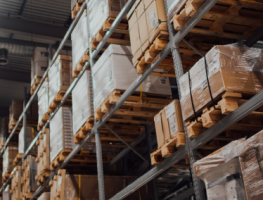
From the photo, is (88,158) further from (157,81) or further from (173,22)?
(173,22)

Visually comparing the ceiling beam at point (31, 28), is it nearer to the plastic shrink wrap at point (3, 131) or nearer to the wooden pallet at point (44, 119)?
the wooden pallet at point (44, 119)

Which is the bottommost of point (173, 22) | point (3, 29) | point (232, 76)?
point (232, 76)

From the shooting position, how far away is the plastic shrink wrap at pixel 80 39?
797 cm

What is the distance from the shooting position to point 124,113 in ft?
21.9

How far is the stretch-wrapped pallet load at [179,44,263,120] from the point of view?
4.05 m

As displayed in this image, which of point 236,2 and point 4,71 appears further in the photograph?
point 4,71

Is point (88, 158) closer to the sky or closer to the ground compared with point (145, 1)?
closer to the ground

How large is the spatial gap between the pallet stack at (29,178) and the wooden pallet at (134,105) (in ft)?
17.1

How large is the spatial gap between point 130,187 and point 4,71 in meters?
11.1

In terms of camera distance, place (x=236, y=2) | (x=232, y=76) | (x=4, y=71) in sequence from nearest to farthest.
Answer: (x=232, y=76) < (x=236, y=2) < (x=4, y=71)

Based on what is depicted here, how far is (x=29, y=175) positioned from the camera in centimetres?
1121

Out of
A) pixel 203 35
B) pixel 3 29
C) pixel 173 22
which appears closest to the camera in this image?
pixel 173 22

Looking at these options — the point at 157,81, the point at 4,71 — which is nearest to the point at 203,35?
the point at 157,81

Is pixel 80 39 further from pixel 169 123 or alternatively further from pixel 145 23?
pixel 169 123
